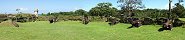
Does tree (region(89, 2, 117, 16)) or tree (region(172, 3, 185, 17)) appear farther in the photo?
tree (region(89, 2, 117, 16))

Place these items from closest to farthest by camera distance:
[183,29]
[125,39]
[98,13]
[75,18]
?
[125,39], [183,29], [75,18], [98,13]

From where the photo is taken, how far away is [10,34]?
83.5ft

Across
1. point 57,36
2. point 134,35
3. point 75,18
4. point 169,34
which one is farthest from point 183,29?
point 75,18

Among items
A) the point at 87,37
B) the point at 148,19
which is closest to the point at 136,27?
the point at 148,19

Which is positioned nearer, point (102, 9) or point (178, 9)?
point (178, 9)

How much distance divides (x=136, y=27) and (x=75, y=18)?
19.0 metres

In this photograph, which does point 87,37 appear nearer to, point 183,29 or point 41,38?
point 41,38

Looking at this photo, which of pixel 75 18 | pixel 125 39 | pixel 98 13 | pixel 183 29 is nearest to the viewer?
pixel 125 39


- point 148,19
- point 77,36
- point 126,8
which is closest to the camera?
point 77,36

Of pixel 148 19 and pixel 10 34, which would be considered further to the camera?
pixel 148 19

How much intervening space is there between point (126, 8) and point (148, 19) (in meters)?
37.3

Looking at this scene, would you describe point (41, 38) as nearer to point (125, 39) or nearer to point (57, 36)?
point (57, 36)

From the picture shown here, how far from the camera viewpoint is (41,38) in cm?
2339

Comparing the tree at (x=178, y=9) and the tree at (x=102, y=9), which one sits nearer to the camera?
the tree at (x=178, y=9)
